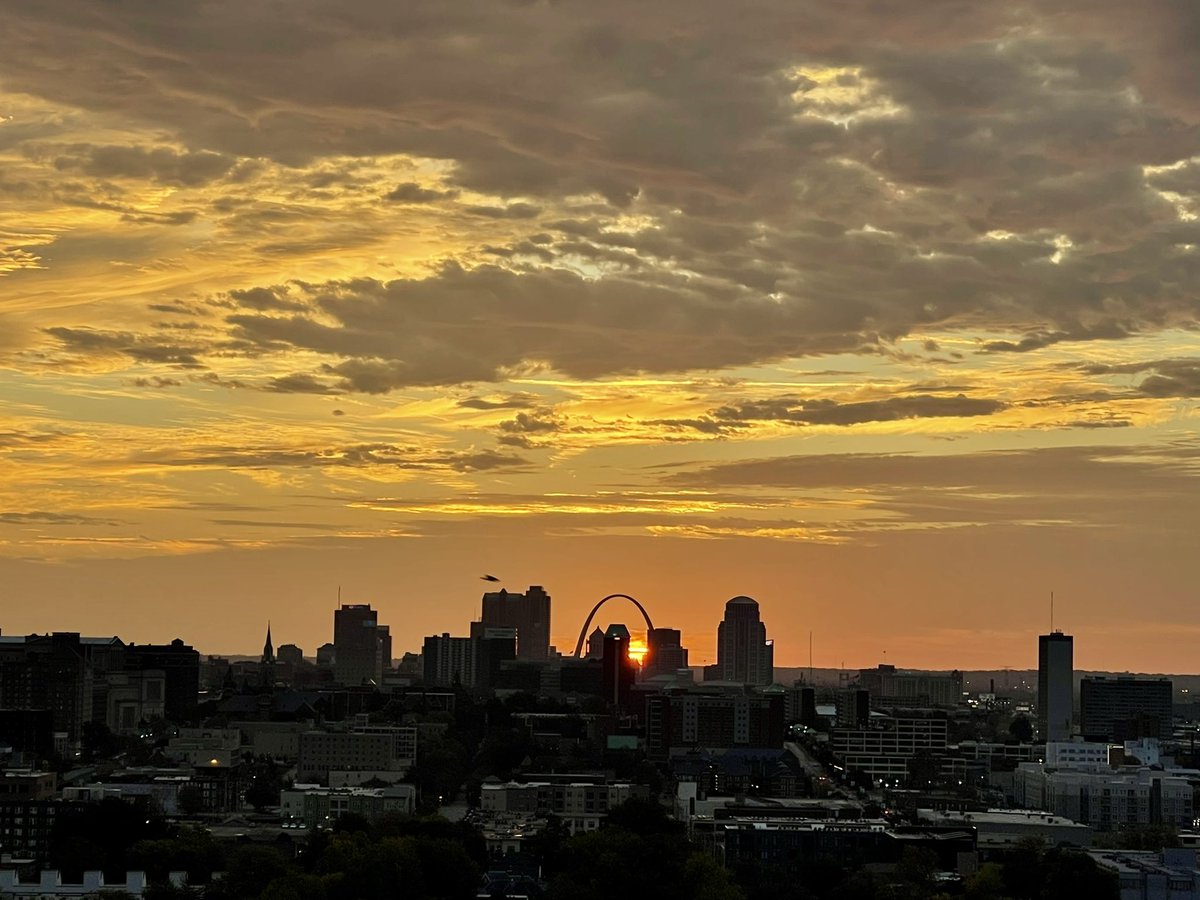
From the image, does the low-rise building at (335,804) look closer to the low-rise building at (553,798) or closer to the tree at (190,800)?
the tree at (190,800)

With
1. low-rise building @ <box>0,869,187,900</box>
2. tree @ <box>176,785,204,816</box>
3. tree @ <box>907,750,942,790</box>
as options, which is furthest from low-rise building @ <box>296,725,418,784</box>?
low-rise building @ <box>0,869,187,900</box>

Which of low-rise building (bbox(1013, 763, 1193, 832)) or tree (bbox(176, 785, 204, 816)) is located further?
low-rise building (bbox(1013, 763, 1193, 832))

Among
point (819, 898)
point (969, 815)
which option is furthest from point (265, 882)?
point (969, 815)

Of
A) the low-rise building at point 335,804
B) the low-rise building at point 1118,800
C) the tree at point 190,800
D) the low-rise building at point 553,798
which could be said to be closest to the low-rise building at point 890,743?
the low-rise building at point 1118,800

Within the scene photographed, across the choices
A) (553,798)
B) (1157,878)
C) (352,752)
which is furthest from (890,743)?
(1157,878)

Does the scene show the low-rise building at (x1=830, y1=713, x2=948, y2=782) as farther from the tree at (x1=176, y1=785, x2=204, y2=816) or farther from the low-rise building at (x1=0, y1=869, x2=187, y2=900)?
the low-rise building at (x1=0, y1=869, x2=187, y2=900)

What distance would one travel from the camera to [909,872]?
90375 millimetres

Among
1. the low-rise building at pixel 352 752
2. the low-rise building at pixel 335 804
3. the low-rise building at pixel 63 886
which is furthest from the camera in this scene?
the low-rise building at pixel 352 752

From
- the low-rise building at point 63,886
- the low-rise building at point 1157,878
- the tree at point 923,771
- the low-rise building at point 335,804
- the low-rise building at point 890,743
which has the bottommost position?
the low-rise building at point 63,886

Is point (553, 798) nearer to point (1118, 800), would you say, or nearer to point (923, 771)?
point (1118, 800)

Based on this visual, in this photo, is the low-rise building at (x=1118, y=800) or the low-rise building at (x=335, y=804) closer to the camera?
the low-rise building at (x=335, y=804)

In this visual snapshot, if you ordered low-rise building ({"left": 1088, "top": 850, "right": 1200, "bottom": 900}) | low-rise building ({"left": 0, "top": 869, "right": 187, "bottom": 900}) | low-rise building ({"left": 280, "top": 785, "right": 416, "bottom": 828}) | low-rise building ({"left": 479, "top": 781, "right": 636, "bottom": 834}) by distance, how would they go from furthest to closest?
1. low-rise building ({"left": 479, "top": 781, "right": 636, "bottom": 834})
2. low-rise building ({"left": 280, "top": 785, "right": 416, "bottom": 828})
3. low-rise building ({"left": 1088, "top": 850, "right": 1200, "bottom": 900})
4. low-rise building ({"left": 0, "top": 869, "right": 187, "bottom": 900})

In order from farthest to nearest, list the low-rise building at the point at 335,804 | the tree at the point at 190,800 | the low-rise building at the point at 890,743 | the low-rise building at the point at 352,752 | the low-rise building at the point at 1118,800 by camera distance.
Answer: the low-rise building at the point at 890,743, the low-rise building at the point at 352,752, the low-rise building at the point at 1118,800, the tree at the point at 190,800, the low-rise building at the point at 335,804

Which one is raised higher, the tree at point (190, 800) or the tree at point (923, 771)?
the tree at point (923, 771)
